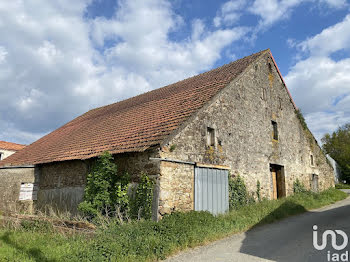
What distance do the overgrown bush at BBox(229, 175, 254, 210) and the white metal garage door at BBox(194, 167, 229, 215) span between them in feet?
1.30

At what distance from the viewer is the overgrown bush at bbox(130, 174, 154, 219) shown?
7684mm

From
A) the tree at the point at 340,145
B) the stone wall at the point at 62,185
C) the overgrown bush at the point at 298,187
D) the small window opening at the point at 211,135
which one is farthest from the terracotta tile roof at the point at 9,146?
the tree at the point at 340,145

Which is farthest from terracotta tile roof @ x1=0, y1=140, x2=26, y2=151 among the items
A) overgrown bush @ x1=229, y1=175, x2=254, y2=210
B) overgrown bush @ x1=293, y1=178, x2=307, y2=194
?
overgrown bush @ x1=293, y1=178, x2=307, y2=194

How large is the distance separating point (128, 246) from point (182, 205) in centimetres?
287

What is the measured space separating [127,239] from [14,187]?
9.42 meters

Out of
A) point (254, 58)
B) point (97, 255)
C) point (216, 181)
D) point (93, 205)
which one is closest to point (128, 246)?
Answer: point (97, 255)

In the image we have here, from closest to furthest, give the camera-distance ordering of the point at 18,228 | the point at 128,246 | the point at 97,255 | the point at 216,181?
the point at 97,255, the point at 128,246, the point at 18,228, the point at 216,181

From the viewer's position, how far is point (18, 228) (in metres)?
8.09

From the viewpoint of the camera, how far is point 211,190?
9.08 meters

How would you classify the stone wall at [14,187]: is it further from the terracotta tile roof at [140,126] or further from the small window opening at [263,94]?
the small window opening at [263,94]

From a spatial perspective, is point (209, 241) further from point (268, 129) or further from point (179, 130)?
point (268, 129)

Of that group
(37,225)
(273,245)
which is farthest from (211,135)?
(37,225)

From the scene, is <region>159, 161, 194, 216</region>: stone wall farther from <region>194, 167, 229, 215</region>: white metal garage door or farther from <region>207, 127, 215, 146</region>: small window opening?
<region>207, 127, 215, 146</region>: small window opening

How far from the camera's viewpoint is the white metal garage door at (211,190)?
8656mm
